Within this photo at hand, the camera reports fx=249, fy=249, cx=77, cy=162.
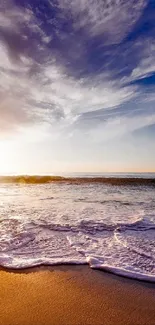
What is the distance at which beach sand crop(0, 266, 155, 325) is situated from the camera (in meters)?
2.70

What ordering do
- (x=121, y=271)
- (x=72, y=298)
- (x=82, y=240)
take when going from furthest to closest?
1. (x=82, y=240)
2. (x=121, y=271)
3. (x=72, y=298)

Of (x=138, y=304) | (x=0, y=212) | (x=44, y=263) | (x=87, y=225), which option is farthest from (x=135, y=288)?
(x=0, y=212)

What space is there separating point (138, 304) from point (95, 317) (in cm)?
61

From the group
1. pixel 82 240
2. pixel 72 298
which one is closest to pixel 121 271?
pixel 72 298

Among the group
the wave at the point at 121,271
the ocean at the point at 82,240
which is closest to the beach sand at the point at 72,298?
the wave at the point at 121,271

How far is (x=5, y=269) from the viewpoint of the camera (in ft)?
12.9

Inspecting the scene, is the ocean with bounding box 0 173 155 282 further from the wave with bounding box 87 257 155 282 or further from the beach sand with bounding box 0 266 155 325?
the beach sand with bounding box 0 266 155 325

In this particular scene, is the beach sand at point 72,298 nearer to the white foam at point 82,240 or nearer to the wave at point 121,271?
the wave at point 121,271

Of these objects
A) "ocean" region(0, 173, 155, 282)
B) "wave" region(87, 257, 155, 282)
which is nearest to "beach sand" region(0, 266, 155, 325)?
"wave" region(87, 257, 155, 282)

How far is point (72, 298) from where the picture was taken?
313 centimetres

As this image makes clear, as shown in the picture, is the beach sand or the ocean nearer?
the beach sand

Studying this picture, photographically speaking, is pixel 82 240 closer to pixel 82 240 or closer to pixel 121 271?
pixel 82 240

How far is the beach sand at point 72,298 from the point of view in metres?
2.70

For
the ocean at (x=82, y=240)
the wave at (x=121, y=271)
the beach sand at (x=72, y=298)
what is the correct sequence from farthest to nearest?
the ocean at (x=82, y=240) → the wave at (x=121, y=271) → the beach sand at (x=72, y=298)
